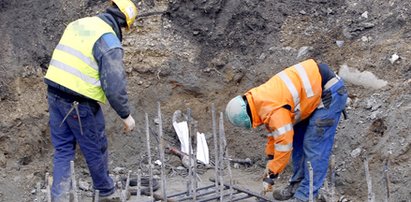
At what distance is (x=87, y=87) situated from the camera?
19.9ft

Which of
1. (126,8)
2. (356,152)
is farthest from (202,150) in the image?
(126,8)

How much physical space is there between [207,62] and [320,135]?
7.88 ft

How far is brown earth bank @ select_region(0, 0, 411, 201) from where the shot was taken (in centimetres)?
748

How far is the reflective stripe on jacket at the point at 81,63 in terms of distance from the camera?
6.07 m

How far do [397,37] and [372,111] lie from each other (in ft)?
3.30

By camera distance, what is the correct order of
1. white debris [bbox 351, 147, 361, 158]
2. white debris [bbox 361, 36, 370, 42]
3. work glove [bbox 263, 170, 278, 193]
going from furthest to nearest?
white debris [bbox 361, 36, 370, 42] → white debris [bbox 351, 147, 361, 158] → work glove [bbox 263, 170, 278, 193]

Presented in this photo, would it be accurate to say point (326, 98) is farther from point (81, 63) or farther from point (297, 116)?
point (81, 63)

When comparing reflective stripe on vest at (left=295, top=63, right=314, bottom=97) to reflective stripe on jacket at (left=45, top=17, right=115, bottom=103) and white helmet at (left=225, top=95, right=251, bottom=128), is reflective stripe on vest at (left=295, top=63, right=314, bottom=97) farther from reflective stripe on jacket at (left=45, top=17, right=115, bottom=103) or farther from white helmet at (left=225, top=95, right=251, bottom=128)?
reflective stripe on jacket at (left=45, top=17, right=115, bottom=103)

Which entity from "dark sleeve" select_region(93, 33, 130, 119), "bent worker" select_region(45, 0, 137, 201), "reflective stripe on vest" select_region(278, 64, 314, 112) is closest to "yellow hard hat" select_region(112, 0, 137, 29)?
"bent worker" select_region(45, 0, 137, 201)

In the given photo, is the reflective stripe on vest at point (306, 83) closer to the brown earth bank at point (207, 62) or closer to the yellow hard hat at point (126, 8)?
the brown earth bank at point (207, 62)

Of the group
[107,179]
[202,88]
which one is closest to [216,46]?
[202,88]

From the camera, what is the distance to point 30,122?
7.88 m

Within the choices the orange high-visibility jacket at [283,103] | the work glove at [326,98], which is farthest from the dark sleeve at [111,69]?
the work glove at [326,98]

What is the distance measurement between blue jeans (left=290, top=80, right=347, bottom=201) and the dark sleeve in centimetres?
157
